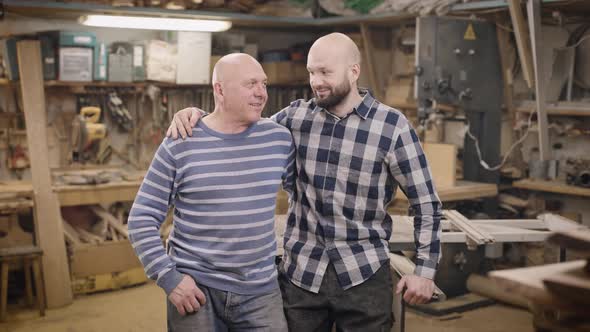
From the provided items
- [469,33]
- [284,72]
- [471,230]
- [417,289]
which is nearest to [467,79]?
[469,33]

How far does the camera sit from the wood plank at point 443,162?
4891 mm

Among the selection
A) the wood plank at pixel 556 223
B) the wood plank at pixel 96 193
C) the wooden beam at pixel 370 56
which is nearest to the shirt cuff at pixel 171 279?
the wood plank at pixel 556 223

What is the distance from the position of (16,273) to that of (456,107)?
351cm

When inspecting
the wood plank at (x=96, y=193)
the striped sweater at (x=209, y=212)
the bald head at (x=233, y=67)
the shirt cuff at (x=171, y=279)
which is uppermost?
the bald head at (x=233, y=67)

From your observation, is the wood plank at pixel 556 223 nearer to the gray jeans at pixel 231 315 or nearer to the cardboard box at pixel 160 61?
the gray jeans at pixel 231 315

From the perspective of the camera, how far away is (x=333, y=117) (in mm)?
2373

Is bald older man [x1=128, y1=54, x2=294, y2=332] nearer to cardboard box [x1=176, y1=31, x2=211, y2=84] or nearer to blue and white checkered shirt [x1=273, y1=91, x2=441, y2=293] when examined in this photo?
blue and white checkered shirt [x1=273, y1=91, x2=441, y2=293]

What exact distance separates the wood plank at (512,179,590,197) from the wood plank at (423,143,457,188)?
456 mm

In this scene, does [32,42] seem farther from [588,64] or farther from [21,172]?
[588,64]

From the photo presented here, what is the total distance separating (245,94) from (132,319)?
296cm

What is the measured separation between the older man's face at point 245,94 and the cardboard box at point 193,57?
366cm

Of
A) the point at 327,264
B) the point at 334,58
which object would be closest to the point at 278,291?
the point at 327,264

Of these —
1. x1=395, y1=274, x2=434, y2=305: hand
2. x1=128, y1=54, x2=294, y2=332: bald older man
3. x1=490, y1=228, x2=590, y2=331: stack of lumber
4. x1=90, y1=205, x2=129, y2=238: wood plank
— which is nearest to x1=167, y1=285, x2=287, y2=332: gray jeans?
x1=128, y1=54, x2=294, y2=332: bald older man

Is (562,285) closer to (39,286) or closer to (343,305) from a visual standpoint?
(343,305)
